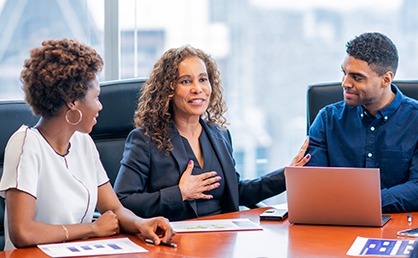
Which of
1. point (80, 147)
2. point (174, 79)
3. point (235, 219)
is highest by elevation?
point (174, 79)

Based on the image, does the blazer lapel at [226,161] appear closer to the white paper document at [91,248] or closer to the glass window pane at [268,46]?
the white paper document at [91,248]

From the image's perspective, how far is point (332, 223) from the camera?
272 cm

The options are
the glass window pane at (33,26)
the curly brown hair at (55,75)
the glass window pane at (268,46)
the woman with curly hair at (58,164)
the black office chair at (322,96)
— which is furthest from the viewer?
the glass window pane at (268,46)

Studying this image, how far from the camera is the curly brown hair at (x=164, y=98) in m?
3.15

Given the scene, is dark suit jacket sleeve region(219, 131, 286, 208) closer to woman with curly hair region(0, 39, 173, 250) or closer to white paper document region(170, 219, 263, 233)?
white paper document region(170, 219, 263, 233)

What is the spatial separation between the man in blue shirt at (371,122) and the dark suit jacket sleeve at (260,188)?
15 cm

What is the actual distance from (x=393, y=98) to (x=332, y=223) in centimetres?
84

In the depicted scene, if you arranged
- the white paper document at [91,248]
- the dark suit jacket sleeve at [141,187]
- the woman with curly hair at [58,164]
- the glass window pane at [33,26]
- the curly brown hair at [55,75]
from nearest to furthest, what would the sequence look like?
1. the white paper document at [91,248]
2. the woman with curly hair at [58,164]
3. the curly brown hair at [55,75]
4. the dark suit jacket sleeve at [141,187]
5. the glass window pane at [33,26]

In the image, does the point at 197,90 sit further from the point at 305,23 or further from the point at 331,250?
the point at 305,23

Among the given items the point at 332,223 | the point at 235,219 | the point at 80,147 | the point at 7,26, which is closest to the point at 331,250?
the point at 332,223

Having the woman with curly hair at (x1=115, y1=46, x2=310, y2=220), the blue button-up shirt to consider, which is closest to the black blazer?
the woman with curly hair at (x1=115, y1=46, x2=310, y2=220)

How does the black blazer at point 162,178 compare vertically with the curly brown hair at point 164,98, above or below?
below

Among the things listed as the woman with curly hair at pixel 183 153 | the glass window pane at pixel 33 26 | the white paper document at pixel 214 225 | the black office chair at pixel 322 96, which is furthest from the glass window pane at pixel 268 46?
the white paper document at pixel 214 225

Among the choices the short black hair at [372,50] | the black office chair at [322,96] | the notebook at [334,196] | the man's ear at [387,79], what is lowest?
the notebook at [334,196]
